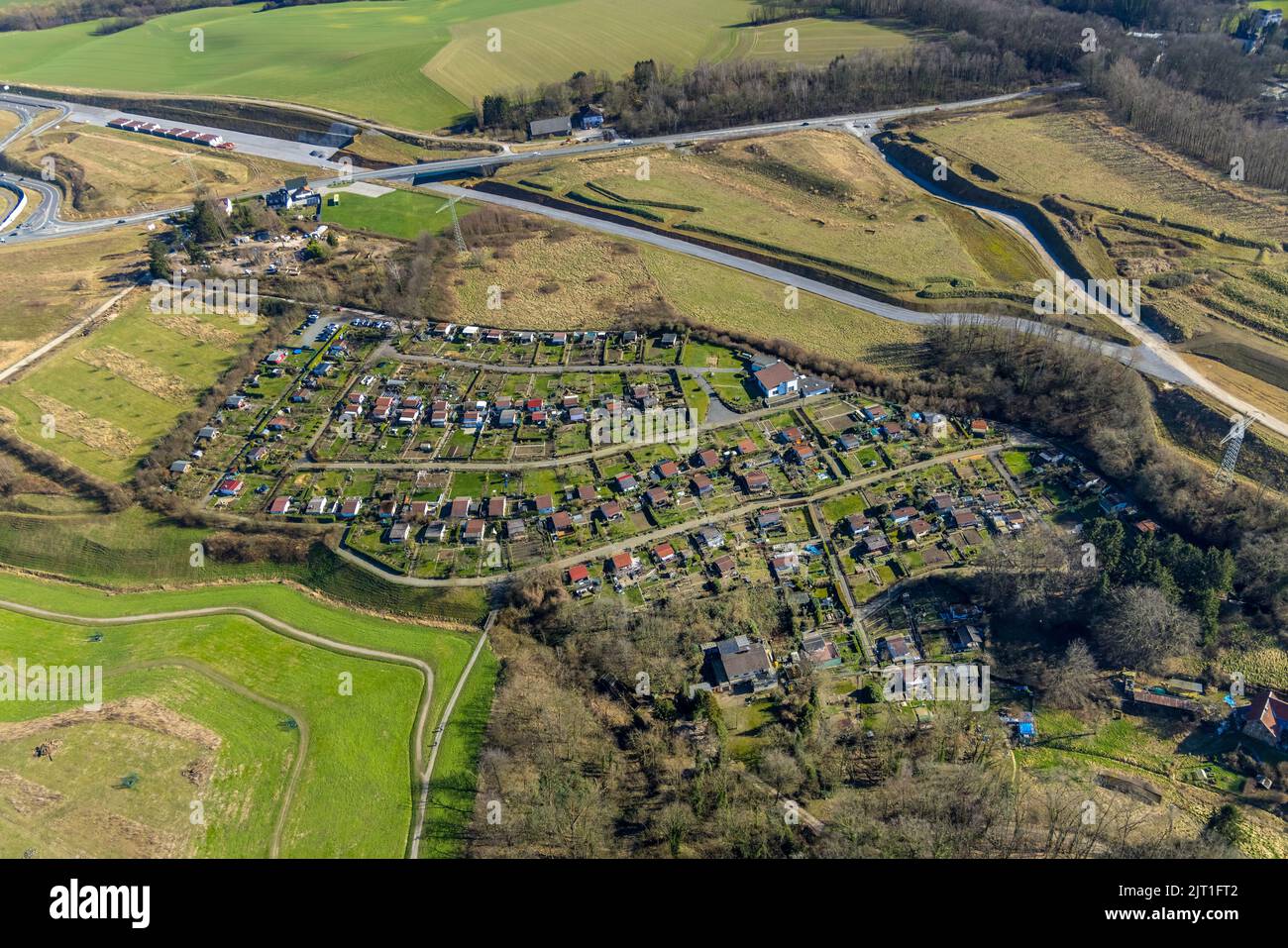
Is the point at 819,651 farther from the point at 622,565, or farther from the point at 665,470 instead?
the point at 665,470

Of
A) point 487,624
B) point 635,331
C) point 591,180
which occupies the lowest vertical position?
point 487,624

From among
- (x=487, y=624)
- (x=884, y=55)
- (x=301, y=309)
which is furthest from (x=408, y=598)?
→ (x=884, y=55)

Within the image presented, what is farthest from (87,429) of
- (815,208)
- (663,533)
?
(815,208)

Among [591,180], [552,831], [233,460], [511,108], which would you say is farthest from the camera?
[511,108]

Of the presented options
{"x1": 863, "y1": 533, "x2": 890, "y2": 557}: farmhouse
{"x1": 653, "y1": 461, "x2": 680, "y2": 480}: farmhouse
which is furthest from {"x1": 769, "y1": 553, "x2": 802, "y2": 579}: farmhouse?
{"x1": 653, "y1": 461, "x2": 680, "y2": 480}: farmhouse

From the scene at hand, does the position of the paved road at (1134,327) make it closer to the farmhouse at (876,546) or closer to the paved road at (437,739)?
the farmhouse at (876,546)

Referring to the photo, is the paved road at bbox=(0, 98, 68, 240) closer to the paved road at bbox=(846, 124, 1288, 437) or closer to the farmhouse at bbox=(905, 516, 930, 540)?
the farmhouse at bbox=(905, 516, 930, 540)

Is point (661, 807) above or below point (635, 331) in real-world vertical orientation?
Result: below

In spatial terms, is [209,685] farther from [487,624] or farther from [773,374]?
[773,374]
